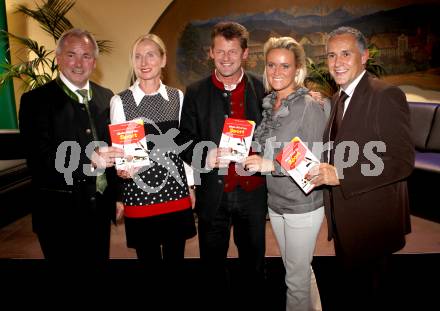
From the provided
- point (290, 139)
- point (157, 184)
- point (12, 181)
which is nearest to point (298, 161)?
point (290, 139)

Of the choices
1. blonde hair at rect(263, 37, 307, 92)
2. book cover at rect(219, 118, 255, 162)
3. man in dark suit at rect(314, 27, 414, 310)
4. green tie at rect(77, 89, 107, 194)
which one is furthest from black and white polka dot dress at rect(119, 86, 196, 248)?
man in dark suit at rect(314, 27, 414, 310)

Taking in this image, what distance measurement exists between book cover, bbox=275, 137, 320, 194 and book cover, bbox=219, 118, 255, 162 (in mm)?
208

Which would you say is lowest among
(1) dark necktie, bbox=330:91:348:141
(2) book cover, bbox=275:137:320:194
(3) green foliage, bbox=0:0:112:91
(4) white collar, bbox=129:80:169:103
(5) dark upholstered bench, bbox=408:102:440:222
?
(5) dark upholstered bench, bbox=408:102:440:222

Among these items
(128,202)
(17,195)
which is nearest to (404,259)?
(128,202)

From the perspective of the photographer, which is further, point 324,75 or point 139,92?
point 324,75

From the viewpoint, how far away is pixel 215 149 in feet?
6.50

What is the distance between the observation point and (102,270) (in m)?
2.28

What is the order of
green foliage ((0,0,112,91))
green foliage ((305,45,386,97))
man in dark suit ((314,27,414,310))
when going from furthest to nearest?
green foliage ((305,45,386,97)) → green foliage ((0,0,112,91)) → man in dark suit ((314,27,414,310))

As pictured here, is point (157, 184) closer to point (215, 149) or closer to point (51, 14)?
point (215, 149)

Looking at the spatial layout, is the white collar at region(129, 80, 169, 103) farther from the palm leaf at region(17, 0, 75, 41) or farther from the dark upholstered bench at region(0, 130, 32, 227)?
the palm leaf at region(17, 0, 75, 41)

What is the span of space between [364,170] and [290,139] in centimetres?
37

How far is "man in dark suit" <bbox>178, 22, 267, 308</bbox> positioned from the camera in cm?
204

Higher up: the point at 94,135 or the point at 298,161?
the point at 94,135

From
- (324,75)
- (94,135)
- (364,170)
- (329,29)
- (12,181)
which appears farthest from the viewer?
(329,29)
